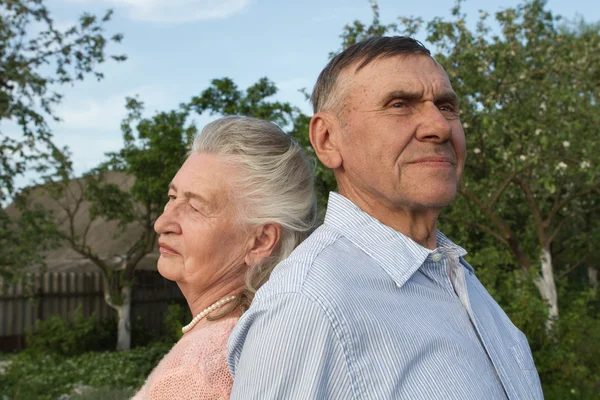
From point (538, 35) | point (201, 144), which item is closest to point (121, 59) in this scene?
point (538, 35)

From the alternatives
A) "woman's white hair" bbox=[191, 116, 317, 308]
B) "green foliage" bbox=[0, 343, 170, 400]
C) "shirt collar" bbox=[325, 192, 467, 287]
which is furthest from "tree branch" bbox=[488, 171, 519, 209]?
"shirt collar" bbox=[325, 192, 467, 287]

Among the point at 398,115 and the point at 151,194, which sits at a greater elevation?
the point at 398,115

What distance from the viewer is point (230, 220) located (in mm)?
2100

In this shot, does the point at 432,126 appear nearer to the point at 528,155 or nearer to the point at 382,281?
the point at 382,281

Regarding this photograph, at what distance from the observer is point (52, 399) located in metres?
7.02

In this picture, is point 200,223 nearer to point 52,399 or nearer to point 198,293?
point 198,293

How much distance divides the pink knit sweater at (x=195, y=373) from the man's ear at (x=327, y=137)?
1.96 ft

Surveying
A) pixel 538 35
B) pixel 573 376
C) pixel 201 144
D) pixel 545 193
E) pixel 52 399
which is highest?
pixel 538 35

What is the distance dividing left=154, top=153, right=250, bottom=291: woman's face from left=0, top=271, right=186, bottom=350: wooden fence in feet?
45.3

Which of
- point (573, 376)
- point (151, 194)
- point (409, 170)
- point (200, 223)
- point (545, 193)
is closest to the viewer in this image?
point (409, 170)

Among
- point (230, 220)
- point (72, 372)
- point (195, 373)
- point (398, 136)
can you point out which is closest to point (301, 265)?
point (398, 136)

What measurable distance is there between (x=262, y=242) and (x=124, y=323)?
15219mm

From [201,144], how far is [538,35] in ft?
27.5

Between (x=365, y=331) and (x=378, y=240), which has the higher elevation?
(x=378, y=240)
